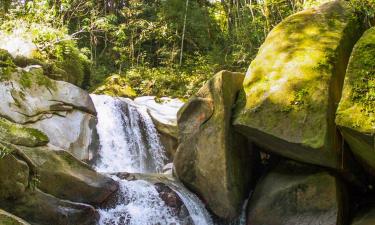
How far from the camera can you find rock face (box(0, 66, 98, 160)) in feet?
31.6

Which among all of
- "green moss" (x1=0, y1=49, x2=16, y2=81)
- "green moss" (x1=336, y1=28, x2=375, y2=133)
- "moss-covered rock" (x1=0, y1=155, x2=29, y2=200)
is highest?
"green moss" (x1=0, y1=49, x2=16, y2=81)

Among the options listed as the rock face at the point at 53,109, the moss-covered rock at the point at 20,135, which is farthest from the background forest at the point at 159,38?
the moss-covered rock at the point at 20,135

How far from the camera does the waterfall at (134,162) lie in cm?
747

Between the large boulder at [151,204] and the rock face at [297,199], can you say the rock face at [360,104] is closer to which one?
the rock face at [297,199]

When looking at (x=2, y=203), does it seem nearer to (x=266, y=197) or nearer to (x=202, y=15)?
(x=266, y=197)

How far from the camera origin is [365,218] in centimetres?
654

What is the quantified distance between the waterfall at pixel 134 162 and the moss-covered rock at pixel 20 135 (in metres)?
1.63

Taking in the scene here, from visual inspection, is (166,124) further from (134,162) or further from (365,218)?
(365,218)

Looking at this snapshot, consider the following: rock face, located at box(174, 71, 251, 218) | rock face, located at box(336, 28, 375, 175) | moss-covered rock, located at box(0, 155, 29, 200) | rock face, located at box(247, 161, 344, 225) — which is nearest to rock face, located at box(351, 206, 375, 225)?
rock face, located at box(247, 161, 344, 225)

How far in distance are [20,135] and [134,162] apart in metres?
5.41

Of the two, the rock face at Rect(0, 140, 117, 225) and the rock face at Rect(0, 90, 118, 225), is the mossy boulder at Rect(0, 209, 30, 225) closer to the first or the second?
the rock face at Rect(0, 90, 118, 225)

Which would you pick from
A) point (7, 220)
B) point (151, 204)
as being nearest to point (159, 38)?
point (151, 204)

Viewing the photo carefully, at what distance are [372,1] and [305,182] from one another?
3.31m

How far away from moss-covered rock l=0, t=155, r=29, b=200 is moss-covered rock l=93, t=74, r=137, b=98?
10599 millimetres
